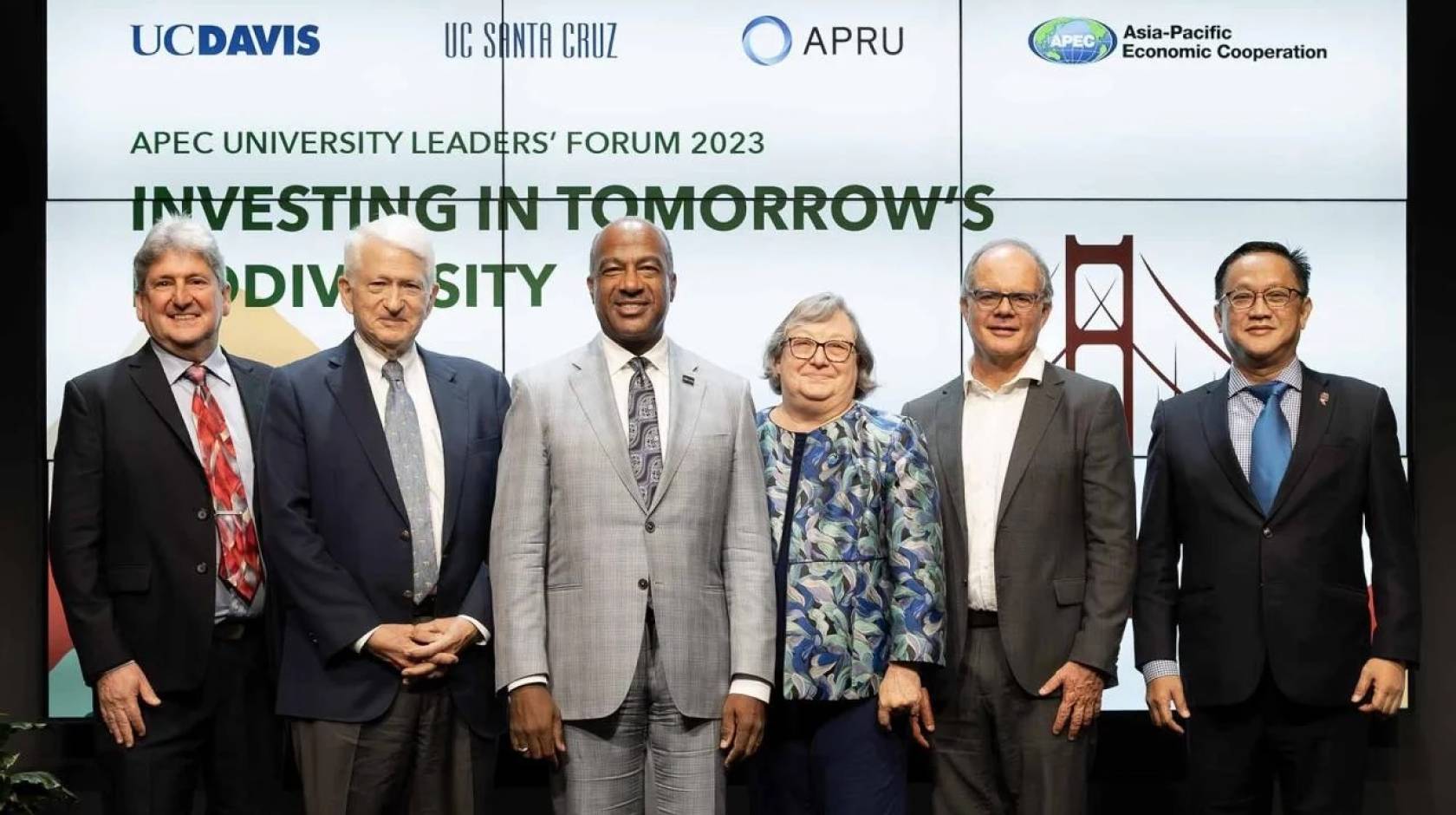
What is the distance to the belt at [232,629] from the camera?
12.0ft

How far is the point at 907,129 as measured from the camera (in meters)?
4.87

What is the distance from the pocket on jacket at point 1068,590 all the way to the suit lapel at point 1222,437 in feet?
1.68

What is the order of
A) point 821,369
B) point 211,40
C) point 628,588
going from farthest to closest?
1. point 211,40
2. point 821,369
3. point 628,588

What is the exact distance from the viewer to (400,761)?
134 inches

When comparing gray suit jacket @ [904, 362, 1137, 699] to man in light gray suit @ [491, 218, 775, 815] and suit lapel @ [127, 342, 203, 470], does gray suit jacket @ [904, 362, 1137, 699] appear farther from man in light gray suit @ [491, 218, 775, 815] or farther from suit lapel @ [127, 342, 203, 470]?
suit lapel @ [127, 342, 203, 470]

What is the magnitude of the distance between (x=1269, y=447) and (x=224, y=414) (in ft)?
8.64

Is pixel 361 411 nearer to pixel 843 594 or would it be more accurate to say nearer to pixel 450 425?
pixel 450 425

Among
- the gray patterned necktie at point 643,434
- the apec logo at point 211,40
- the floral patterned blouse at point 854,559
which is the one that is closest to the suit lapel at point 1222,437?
the floral patterned blouse at point 854,559

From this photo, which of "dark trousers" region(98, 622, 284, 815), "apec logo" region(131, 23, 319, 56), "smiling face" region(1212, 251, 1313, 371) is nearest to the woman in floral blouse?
"smiling face" region(1212, 251, 1313, 371)

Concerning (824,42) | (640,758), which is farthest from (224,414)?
(824,42)

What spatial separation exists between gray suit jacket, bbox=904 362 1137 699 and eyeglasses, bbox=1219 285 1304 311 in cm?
46

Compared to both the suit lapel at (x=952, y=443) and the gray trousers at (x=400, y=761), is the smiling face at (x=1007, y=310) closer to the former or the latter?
the suit lapel at (x=952, y=443)

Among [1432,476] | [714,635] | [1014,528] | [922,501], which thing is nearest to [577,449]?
[714,635]

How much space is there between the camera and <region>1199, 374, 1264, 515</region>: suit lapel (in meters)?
3.83
